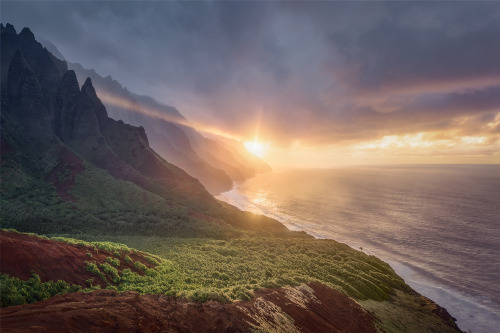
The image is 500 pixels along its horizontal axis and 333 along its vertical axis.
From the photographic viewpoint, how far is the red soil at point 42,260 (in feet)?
44.4

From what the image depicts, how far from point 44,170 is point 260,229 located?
49427mm

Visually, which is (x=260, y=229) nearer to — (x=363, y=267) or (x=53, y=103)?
(x=363, y=267)

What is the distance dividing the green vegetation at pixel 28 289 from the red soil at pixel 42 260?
48cm

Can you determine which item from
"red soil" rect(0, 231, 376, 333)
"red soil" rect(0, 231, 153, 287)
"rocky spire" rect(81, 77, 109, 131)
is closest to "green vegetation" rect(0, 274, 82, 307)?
"red soil" rect(0, 231, 153, 287)

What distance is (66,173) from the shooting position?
176ft

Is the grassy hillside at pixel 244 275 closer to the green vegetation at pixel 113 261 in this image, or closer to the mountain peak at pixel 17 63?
the green vegetation at pixel 113 261

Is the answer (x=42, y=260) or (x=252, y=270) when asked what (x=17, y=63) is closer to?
(x=42, y=260)

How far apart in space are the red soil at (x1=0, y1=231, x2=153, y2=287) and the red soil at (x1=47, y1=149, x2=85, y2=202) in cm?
3625

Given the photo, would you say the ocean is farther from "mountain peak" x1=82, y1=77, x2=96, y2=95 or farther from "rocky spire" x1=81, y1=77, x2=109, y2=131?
"mountain peak" x1=82, y1=77, x2=96, y2=95

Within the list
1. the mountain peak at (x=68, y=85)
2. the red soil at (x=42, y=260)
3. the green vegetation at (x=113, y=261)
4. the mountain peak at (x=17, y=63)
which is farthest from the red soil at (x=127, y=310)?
the mountain peak at (x=68, y=85)

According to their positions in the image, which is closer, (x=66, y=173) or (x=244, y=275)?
(x=244, y=275)

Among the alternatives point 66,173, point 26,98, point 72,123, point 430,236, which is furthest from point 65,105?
point 430,236

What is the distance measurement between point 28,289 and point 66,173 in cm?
5042

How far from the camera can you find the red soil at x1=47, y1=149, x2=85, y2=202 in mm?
48494
